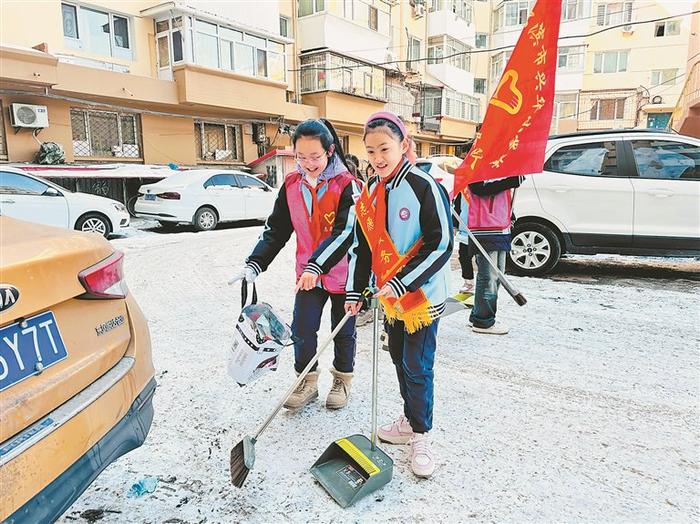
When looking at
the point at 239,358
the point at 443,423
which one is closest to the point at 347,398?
the point at 443,423

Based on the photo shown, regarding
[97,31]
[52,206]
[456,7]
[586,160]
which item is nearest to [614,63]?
[456,7]

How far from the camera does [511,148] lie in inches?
146

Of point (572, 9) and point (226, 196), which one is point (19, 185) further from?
point (572, 9)

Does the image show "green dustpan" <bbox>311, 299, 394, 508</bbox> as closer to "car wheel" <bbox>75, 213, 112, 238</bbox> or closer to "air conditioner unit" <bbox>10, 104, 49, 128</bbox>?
"car wheel" <bbox>75, 213, 112, 238</bbox>

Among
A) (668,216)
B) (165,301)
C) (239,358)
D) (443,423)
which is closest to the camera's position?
(239,358)

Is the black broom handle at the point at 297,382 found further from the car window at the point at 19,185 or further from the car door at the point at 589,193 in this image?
the car window at the point at 19,185

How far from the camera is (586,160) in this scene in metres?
6.18

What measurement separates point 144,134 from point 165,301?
40.1 feet

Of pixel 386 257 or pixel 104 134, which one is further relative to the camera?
pixel 104 134

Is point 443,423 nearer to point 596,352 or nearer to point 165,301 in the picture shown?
point 596,352

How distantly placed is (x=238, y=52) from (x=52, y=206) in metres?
10.4

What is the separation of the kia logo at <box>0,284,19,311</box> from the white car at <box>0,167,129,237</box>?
7.36 meters

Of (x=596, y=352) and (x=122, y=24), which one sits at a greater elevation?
(x=122, y=24)

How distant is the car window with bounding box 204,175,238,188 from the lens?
11723 mm
